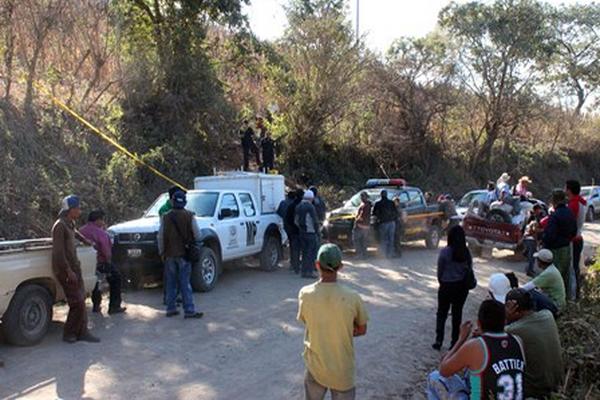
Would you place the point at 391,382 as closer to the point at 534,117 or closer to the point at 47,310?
the point at 47,310

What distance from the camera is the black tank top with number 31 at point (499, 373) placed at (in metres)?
4.21

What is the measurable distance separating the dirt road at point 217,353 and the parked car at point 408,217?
4.68 metres

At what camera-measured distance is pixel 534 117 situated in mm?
30484

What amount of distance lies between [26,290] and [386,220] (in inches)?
362

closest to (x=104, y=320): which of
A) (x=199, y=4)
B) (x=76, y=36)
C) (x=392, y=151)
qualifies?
(x=76, y=36)

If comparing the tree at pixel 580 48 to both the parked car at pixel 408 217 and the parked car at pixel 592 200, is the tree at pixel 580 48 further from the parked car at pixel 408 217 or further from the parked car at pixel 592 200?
the parked car at pixel 408 217

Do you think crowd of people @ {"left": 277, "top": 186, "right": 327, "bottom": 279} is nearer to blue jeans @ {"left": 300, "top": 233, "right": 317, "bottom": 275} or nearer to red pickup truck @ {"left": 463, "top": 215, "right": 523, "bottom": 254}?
blue jeans @ {"left": 300, "top": 233, "right": 317, "bottom": 275}

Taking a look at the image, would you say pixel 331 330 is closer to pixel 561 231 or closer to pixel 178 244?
pixel 178 244

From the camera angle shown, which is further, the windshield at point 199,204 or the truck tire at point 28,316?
the windshield at point 199,204

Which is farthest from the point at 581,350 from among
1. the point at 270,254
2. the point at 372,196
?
the point at 372,196

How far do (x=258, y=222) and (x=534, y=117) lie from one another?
74.1 ft

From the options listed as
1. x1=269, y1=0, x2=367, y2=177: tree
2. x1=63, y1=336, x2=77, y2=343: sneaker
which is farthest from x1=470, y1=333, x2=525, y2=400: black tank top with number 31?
x1=269, y1=0, x2=367, y2=177: tree

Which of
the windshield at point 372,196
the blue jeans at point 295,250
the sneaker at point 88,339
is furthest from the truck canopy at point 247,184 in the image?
the sneaker at point 88,339

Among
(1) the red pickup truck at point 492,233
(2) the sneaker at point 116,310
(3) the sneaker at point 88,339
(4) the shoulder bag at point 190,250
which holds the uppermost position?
(4) the shoulder bag at point 190,250
